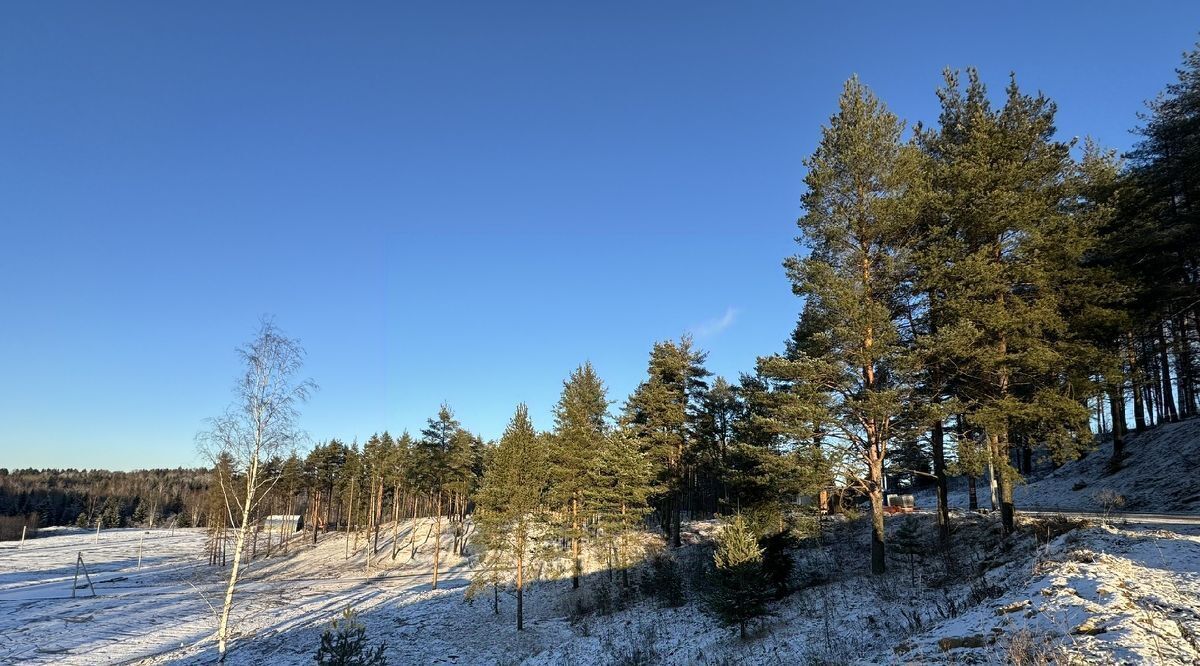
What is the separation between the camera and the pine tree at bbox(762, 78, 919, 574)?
16438mm

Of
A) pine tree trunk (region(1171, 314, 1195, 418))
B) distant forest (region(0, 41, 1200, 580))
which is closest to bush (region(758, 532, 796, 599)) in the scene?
distant forest (region(0, 41, 1200, 580))

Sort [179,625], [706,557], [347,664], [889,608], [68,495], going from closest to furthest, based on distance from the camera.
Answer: [347,664]
[889,608]
[706,557]
[179,625]
[68,495]

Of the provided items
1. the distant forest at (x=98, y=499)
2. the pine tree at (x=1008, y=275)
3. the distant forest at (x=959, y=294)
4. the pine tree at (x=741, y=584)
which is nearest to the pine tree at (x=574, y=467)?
the distant forest at (x=959, y=294)

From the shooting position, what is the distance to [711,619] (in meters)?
18.8

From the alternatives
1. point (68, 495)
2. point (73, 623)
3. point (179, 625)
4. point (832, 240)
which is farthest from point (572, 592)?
point (68, 495)

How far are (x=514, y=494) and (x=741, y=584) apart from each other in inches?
618

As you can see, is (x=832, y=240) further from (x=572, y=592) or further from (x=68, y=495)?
(x=68, y=495)

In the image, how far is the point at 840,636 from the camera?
1315cm

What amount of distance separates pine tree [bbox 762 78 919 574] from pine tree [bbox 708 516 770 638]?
391 cm

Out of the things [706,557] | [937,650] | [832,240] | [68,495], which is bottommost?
[68,495]

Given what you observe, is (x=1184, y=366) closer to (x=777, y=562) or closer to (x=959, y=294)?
(x=959, y=294)

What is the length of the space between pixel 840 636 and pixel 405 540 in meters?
54.5

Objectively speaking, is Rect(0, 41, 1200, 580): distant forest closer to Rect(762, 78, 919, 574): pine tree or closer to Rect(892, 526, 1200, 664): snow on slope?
Rect(762, 78, 919, 574): pine tree

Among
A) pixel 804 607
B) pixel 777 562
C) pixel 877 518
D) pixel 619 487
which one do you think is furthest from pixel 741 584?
pixel 619 487
